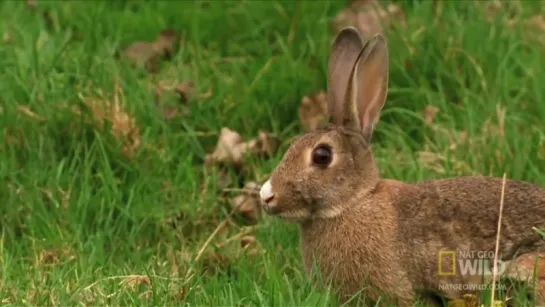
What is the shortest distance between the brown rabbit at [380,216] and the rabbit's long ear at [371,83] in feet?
0.14

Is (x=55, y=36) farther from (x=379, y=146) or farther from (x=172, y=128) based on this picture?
(x=379, y=146)

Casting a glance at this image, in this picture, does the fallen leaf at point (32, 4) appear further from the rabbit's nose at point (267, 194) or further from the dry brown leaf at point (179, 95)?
the rabbit's nose at point (267, 194)

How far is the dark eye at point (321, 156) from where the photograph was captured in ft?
19.8

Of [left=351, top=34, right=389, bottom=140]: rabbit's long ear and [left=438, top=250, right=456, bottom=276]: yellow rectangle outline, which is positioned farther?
[left=351, top=34, right=389, bottom=140]: rabbit's long ear

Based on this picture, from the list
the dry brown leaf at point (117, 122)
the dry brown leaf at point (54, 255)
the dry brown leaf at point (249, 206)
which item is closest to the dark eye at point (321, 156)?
the dry brown leaf at point (249, 206)

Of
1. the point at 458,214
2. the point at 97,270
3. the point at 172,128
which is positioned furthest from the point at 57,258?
the point at 458,214

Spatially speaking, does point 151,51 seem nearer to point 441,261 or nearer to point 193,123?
point 193,123

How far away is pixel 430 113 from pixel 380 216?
61.7 inches

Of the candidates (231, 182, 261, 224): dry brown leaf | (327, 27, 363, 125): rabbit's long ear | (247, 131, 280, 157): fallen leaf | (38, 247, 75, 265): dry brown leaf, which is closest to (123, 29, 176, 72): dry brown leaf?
(247, 131, 280, 157): fallen leaf

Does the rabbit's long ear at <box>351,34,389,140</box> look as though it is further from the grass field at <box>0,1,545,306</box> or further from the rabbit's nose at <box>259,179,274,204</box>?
the grass field at <box>0,1,545,306</box>

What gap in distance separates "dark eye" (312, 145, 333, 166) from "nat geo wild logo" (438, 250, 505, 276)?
0.61 meters

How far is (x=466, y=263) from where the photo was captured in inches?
231

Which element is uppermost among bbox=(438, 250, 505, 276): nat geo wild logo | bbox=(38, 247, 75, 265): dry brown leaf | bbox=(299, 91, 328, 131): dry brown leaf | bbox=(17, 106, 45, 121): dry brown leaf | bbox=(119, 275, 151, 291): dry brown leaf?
bbox=(17, 106, 45, 121): dry brown leaf

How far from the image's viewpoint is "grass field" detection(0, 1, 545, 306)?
648cm
